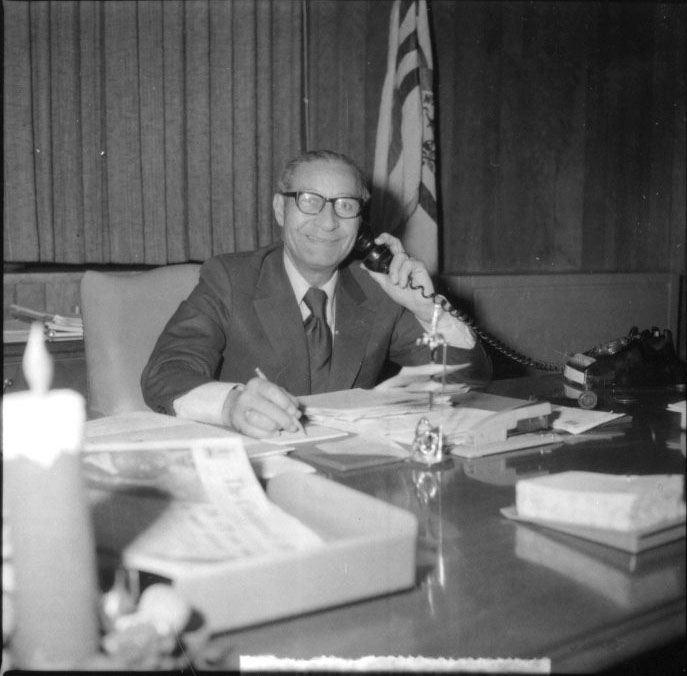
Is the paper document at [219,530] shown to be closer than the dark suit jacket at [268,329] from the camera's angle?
Yes

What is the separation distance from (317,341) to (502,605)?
4.70ft

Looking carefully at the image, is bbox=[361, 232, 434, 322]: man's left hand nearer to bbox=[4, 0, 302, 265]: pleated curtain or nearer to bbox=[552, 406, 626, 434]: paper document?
bbox=[552, 406, 626, 434]: paper document

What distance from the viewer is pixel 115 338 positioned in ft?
6.11

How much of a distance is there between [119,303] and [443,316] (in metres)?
0.83

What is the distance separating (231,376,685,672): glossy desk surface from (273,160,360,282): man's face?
1.23m

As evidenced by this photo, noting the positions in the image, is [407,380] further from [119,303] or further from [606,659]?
[606,659]

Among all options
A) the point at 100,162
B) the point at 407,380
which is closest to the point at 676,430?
the point at 407,380

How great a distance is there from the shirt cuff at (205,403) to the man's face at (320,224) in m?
0.72

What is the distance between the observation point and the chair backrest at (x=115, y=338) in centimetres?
185

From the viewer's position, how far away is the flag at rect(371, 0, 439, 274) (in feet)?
11.3

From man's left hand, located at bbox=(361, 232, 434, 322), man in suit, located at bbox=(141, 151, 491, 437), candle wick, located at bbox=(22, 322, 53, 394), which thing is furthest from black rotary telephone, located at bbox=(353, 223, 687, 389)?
candle wick, located at bbox=(22, 322, 53, 394)

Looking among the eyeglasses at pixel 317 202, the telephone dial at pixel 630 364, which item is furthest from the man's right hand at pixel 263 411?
the eyeglasses at pixel 317 202

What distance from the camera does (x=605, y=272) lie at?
437 cm

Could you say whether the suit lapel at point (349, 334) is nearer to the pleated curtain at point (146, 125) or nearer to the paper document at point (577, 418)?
the paper document at point (577, 418)
